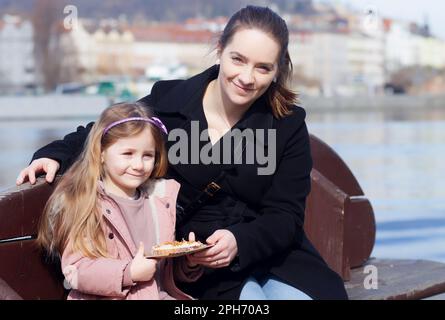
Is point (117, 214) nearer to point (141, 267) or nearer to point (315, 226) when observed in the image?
point (141, 267)

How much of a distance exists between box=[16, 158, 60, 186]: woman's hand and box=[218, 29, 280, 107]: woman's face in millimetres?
676

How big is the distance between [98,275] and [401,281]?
181cm

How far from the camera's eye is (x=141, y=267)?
11.5 ft

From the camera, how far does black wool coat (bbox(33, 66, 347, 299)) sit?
3918 mm

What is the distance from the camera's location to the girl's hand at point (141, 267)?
3.50 m

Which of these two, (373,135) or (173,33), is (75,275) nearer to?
(373,135)

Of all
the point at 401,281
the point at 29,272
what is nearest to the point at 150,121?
the point at 29,272

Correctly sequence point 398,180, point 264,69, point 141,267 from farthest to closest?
point 398,180 < point 264,69 < point 141,267

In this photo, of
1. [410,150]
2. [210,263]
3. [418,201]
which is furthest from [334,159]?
[410,150]

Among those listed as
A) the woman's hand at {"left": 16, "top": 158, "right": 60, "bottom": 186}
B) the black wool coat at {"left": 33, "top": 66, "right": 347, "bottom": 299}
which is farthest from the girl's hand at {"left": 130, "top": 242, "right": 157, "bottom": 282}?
the woman's hand at {"left": 16, "top": 158, "right": 60, "bottom": 186}

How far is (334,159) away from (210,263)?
1.86 meters

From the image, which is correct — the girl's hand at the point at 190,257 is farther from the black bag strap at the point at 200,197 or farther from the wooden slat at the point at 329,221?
the wooden slat at the point at 329,221

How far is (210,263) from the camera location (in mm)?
3686

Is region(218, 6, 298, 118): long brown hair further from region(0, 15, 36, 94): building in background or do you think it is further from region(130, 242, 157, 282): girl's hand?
region(0, 15, 36, 94): building in background
